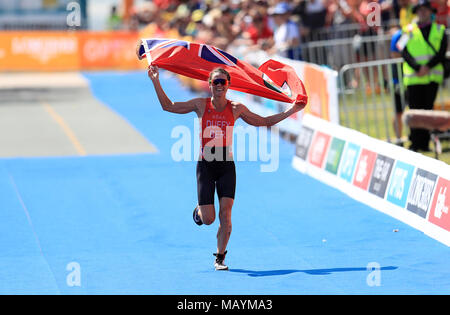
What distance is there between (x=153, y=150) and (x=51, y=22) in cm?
2750

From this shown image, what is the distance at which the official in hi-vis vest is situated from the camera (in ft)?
49.4

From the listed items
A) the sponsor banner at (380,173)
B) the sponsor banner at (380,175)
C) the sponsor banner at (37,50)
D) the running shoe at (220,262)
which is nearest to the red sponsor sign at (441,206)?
the sponsor banner at (380,173)

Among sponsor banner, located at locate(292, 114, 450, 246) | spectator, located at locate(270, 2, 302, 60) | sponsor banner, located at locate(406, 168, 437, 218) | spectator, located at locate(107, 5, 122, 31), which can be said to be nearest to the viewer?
sponsor banner, located at locate(292, 114, 450, 246)

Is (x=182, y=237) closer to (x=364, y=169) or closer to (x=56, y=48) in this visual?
(x=364, y=169)

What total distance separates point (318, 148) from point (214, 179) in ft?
17.6

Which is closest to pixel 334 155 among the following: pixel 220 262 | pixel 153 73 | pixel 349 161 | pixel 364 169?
pixel 349 161

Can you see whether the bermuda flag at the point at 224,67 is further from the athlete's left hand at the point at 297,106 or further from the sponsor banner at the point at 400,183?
the sponsor banner at the point at 400,183

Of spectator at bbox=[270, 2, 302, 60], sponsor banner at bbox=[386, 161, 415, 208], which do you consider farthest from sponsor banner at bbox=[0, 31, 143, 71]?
sponsor banner at bbox=[386, 161, 415, 208]

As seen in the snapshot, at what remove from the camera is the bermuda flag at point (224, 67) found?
1063cm

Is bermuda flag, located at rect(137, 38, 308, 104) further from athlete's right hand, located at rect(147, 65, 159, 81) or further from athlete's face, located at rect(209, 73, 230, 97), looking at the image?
athlete's face, located at rect(209, 73, 230, 97)

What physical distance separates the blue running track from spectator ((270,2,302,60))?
159 inches

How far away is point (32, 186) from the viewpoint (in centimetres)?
1498

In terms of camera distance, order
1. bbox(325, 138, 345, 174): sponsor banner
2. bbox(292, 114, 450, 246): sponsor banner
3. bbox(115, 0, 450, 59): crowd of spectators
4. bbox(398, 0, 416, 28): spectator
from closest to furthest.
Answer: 1. bbox(292, 114, 450, 246): sponsor banner
2. bbox(325, 138, 345, 174): sponsor banner
3. bbox(398, 0, 416, 28): spectator
4. bbox(115, 0, 450, 59): crowd of spectators

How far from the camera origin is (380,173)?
12.7m
